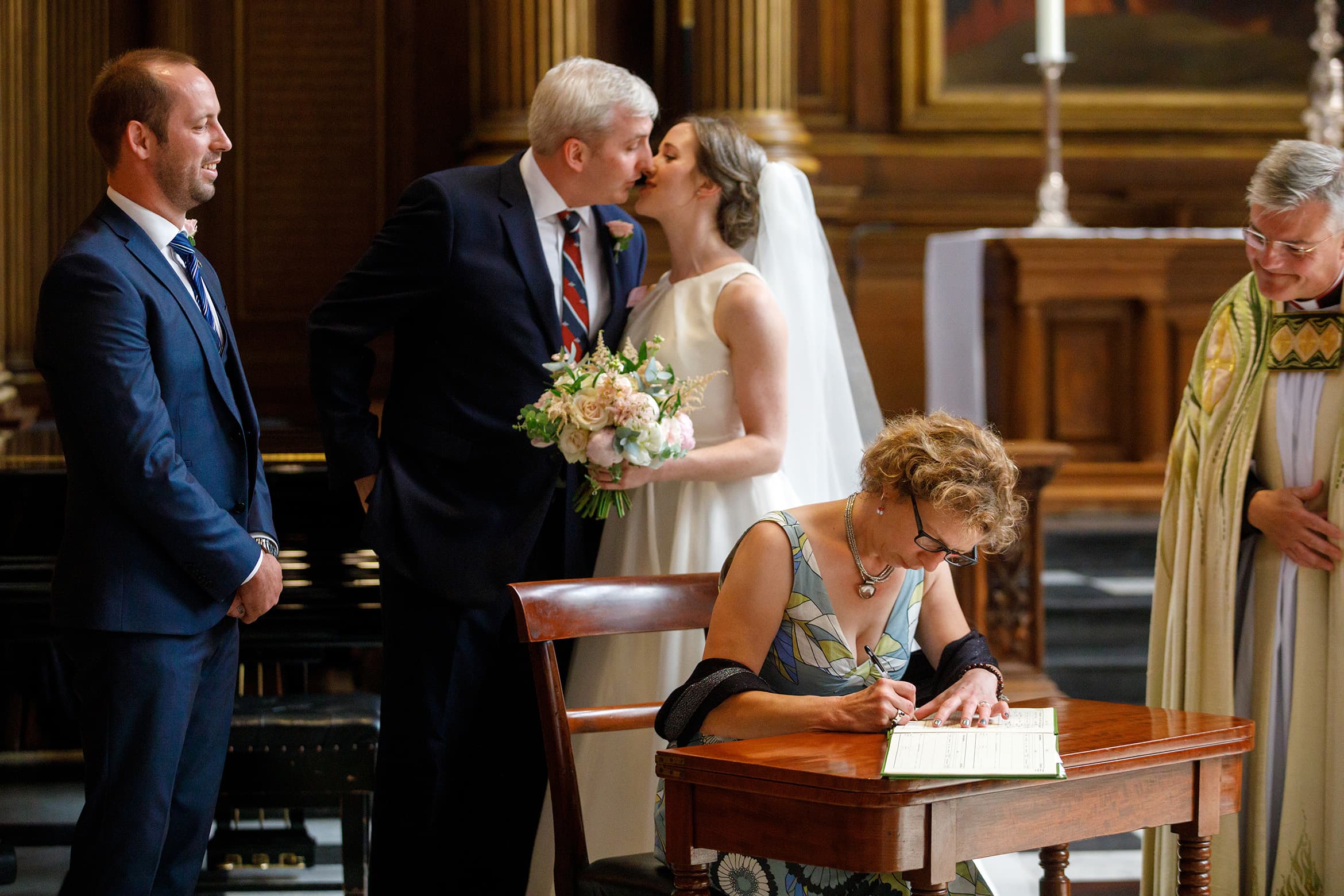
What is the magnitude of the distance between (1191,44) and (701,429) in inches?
209

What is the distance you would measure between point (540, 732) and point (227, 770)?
2.79ft

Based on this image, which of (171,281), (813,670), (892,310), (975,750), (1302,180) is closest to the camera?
(975,750)

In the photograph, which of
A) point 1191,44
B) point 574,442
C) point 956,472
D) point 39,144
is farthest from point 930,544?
point 1191,44

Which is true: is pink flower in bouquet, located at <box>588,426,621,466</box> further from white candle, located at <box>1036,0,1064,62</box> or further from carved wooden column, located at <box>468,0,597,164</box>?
white candle, located at <box>1036,0,1064,62</box>

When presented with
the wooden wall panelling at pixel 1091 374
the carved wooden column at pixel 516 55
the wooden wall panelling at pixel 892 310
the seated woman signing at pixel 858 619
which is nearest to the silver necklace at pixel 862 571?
the seated woman signing at pixel 858 619

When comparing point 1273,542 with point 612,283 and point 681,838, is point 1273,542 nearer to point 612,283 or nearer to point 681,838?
point 612,283

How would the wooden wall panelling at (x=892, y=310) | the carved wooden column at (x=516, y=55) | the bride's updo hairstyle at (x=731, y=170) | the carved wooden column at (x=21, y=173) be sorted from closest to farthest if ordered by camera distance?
the bride's updo hairstyle at (x=731, y=170)
the carved wooden column at (x=516, y=55)
the carved wooden column at (x=21, y=173)
the wooden wall panelling at (x=892, y=310)

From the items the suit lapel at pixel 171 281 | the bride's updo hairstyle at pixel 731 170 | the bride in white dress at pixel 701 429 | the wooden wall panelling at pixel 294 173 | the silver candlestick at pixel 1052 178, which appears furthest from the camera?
the wooden wall panelling at pixel 294 173

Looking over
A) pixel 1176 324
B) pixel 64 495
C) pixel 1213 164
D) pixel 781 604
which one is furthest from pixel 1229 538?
pixel 1213 164

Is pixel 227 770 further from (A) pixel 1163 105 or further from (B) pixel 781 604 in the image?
(A) pixel 1163 105

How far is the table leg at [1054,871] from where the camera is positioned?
273 cm

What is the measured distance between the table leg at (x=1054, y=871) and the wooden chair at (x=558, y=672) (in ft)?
2.36

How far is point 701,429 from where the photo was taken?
131 inches

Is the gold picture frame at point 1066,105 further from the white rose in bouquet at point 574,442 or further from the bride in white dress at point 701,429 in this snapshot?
the white rose in bouquet at point 574,442
